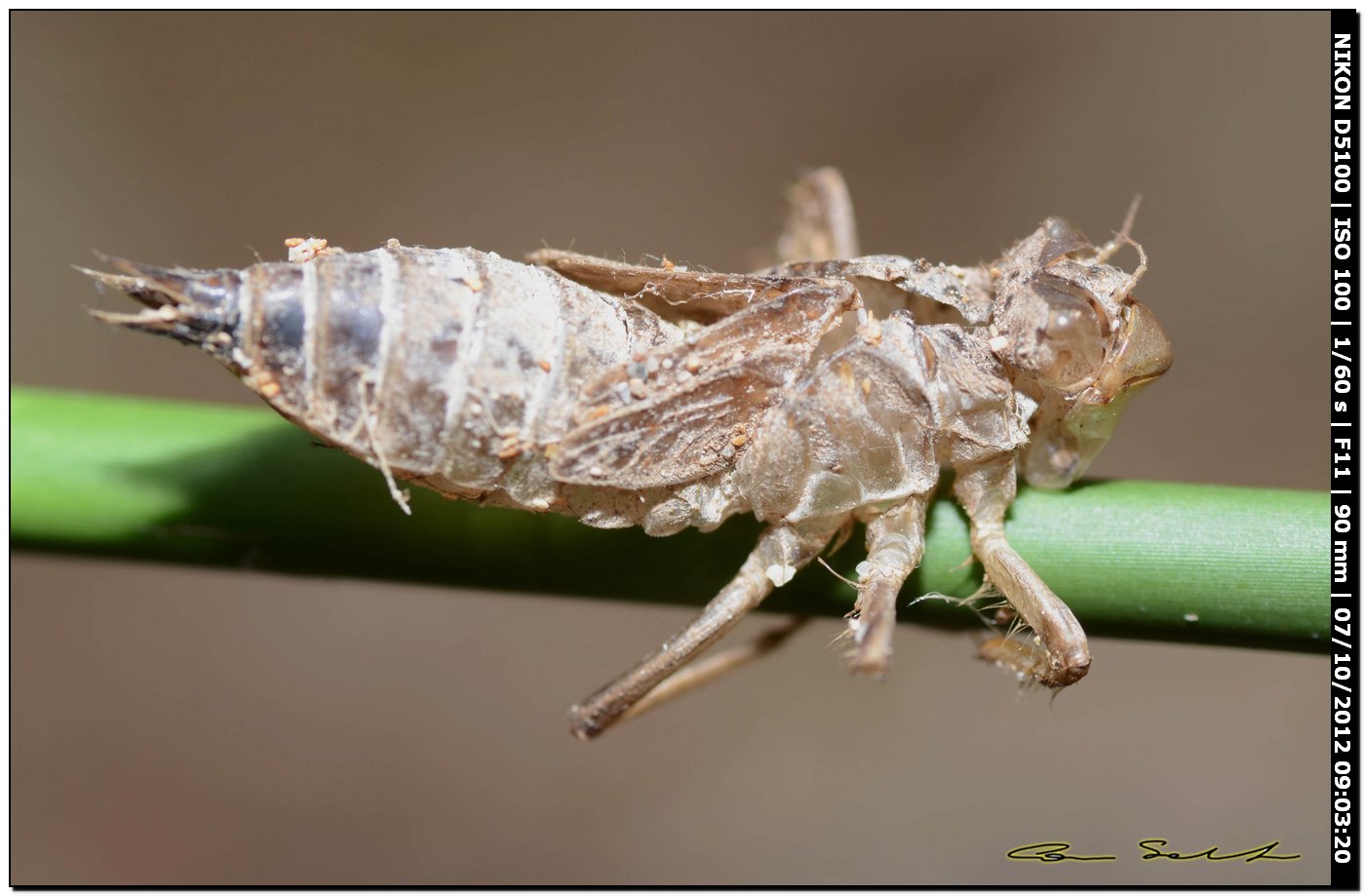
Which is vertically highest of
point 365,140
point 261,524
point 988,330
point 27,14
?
point 27,14

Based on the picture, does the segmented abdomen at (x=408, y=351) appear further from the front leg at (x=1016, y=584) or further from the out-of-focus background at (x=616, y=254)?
the out-of-focus background at (x=616, y=254)

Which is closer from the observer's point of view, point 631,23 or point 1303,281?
point 1303,281

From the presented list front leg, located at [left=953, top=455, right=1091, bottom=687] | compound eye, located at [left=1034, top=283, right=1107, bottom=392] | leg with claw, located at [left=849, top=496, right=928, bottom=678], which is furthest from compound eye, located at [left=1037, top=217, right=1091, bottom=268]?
leg with claw, located at [left=849, top=496, right=928, bottom=678]

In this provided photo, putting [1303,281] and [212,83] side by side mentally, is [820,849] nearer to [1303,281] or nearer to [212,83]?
[1303,281]

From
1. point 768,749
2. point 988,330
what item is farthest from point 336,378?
point 768,749

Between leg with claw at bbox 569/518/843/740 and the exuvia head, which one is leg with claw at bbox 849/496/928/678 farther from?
the exuvia head

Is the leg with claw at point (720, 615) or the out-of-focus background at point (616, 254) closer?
the leg with claw at point (720, 615)

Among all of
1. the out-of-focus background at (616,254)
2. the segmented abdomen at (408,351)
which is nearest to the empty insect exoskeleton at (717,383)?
the segmented abdomen at (408,351)

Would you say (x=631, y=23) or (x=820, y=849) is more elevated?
(x=631, y=23)
